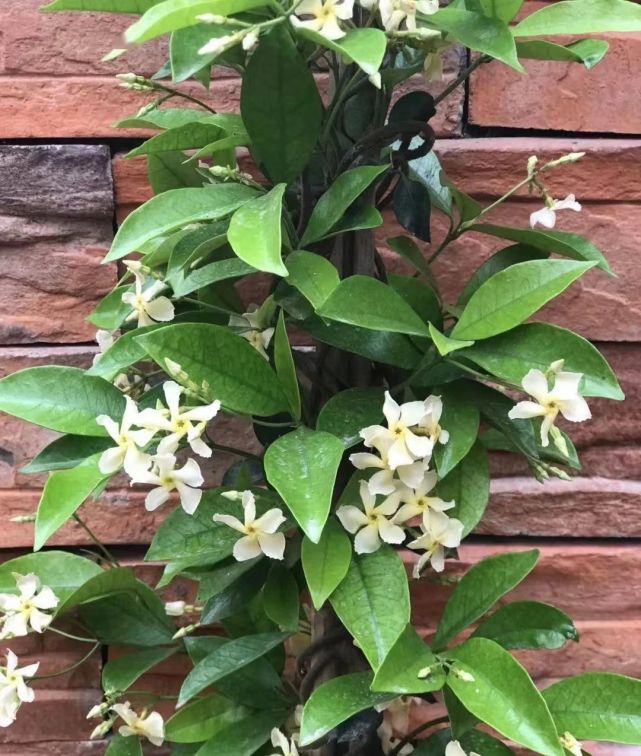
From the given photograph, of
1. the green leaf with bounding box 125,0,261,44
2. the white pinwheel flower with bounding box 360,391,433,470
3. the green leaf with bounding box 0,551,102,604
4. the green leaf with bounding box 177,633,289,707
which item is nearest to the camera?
the green leaf with bounding box 125,0,261,44

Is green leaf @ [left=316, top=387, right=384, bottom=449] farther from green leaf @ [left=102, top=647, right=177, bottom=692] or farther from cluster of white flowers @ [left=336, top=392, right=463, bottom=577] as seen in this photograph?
green leaf @ [left=102, top=647, right=177, bottom=692]

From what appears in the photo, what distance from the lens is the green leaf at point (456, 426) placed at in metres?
0.59

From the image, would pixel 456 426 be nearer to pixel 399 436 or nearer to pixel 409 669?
pixel 399 436

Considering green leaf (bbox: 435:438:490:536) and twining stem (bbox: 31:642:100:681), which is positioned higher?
green leaf (bbox: 435:438:490:536)

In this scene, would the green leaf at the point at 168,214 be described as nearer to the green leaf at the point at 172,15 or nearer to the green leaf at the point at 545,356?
the green leaf at the point at 172,15

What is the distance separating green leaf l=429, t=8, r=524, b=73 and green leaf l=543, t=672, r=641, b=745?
52cm

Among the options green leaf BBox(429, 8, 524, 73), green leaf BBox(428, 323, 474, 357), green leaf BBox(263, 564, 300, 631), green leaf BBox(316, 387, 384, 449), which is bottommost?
green leaf BBox(263, 564, 300, 631)

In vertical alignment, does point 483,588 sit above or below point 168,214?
below

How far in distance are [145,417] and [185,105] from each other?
1.52ft

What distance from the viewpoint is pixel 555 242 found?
2.29 ft

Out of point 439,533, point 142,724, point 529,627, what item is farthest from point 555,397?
point 142,724

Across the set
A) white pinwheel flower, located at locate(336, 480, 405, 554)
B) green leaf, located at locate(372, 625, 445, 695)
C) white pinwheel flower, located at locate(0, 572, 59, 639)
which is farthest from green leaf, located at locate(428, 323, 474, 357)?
white pinwheel flower, located at locate(0, 572, 59, 639)

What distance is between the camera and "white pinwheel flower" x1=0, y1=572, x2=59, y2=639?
0.71m

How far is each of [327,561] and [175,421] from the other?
0.17m
